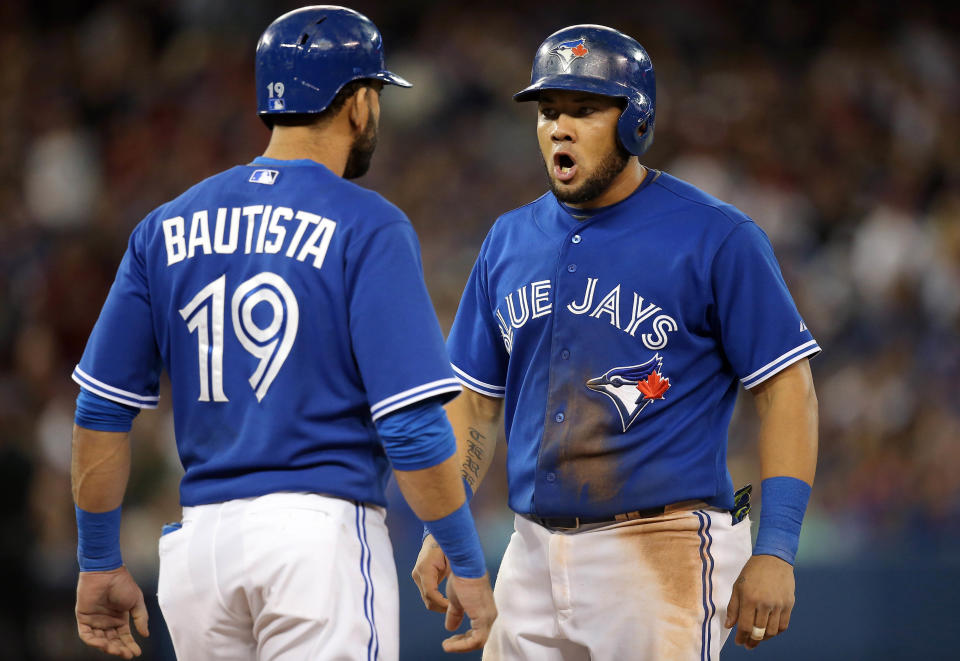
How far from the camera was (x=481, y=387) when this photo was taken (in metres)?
3.84

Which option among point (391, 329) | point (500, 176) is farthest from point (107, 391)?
point (500, 176)

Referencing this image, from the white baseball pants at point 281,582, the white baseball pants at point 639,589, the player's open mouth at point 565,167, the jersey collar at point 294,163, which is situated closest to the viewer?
the white baseball pants at point 281,582

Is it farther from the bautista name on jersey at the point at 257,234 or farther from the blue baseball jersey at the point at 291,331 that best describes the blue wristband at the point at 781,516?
the bautista name on jersey at the point at 257,234

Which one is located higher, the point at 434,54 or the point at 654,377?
the point at 434,54

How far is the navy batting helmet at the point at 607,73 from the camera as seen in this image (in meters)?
3.55

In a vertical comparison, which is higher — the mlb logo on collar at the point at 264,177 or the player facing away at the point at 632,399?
the mlb logo on collar at the point at 264,177

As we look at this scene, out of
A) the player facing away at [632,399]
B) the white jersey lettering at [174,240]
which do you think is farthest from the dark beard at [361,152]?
the player facing away at [632,399]

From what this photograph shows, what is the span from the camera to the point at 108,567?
3.29m

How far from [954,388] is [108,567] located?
6.17m

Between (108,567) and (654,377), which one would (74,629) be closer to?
(108,567)

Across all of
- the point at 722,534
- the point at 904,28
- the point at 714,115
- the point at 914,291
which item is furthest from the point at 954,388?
the point at 722,534

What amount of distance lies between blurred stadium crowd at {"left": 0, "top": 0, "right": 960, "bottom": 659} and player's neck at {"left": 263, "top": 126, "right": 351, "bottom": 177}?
3.56 metres

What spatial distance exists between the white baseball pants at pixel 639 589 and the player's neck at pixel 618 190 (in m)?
0.92

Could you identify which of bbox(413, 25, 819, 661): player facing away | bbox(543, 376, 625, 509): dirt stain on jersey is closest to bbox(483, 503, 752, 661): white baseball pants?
bbox(413, 25, 819, 661): player facing away
